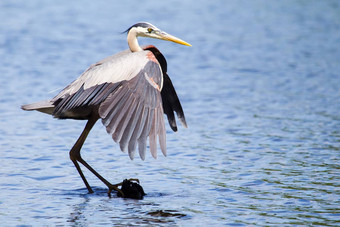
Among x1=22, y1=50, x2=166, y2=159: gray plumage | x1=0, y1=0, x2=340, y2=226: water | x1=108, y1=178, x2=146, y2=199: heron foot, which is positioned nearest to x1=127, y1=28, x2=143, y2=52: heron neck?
x1=22, y1=50, x2=166, y2=159: gray plumage

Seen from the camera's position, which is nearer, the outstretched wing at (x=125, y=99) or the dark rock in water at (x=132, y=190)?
the outstretched wing at (x=125, y=99)

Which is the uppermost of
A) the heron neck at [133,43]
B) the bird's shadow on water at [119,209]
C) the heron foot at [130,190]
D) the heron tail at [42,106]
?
the heron neck at [133,43]

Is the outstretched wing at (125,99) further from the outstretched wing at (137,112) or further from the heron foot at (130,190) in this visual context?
the heron foot at (130,190)

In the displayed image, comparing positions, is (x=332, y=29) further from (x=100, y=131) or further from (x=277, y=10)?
(x=100, y=131)

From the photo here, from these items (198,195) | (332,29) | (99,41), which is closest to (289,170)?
(198,195)

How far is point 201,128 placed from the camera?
10.7 meters

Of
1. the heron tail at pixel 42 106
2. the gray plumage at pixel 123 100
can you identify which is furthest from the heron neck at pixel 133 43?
the heron tail at pixel 42 106

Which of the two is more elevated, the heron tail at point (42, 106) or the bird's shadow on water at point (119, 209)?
the heron tail at point (42, 106)

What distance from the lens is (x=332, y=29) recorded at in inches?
784

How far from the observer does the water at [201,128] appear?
7008mm

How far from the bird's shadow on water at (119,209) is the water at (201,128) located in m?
0.01

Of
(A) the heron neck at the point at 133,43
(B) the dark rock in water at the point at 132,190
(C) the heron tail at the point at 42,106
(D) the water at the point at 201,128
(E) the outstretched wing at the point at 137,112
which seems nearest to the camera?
(E) the outstretched wing at the point at 137,112

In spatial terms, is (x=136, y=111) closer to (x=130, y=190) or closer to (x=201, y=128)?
(x=130, y=190)

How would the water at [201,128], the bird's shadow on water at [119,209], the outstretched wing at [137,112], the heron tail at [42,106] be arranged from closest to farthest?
the outstretched wing at [137,112] < the bird's shadow on water at [119,209] < the water at [201,128] < the heron tail at [42,106]
